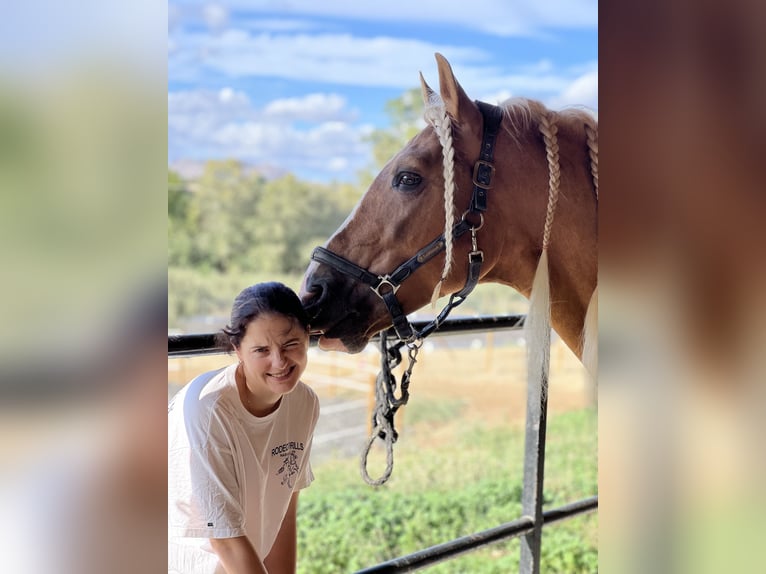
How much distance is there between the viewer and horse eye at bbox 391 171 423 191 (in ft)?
3.88

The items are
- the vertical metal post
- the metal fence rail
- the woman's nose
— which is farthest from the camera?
the vertical metal post

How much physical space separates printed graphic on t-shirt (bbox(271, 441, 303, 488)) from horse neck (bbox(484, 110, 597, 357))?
48cm

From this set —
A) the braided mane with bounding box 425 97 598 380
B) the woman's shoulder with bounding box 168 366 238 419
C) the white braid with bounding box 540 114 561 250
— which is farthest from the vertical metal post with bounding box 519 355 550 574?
the woman's shoulder with bounding box 168 366 238 419

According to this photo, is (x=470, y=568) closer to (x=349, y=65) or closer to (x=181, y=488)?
(x=181, y=488)

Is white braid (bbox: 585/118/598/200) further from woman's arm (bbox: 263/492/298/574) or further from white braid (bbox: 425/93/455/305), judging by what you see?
woman's arm (bbox: 263/492/298/574)

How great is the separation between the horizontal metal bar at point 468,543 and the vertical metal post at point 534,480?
0.08 ft

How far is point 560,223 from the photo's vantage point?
1.17m

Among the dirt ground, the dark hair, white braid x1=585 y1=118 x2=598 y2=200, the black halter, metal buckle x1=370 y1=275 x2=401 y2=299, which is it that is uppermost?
white braid x1=585 y1=118 x2=598 y2=200

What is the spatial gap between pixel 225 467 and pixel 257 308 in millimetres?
251

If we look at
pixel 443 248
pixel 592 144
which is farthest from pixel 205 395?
pixel 592 144

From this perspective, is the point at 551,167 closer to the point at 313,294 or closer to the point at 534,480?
the point at 313,294
